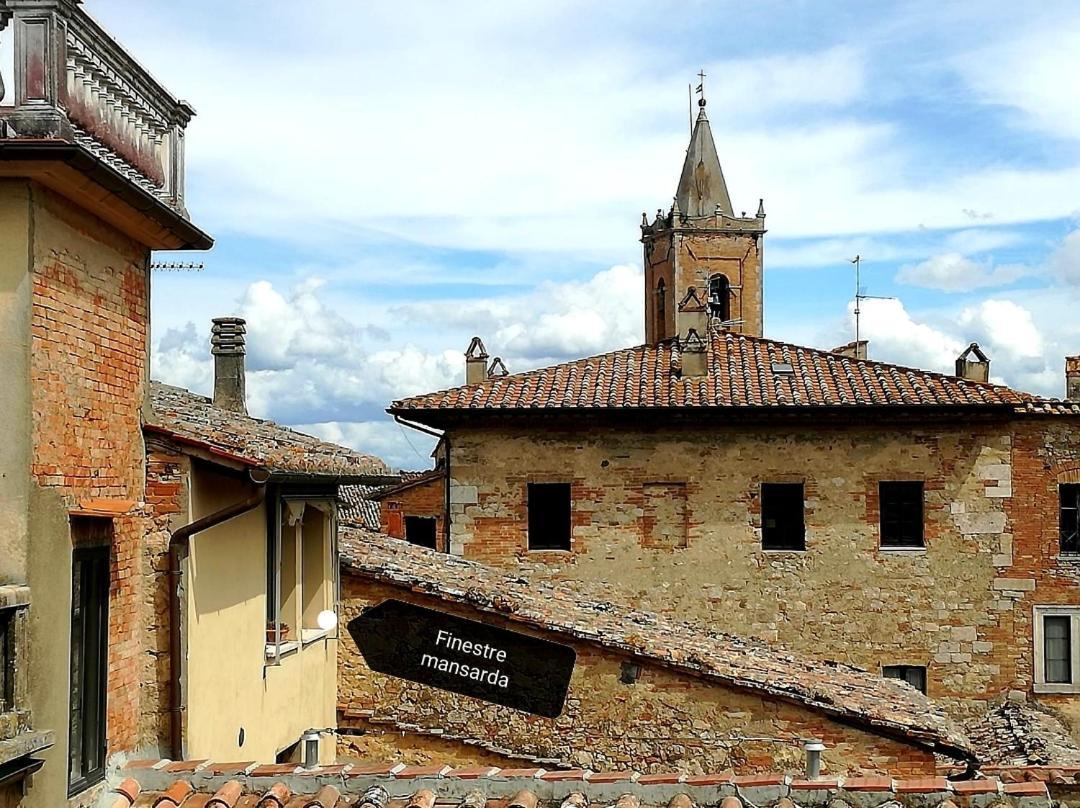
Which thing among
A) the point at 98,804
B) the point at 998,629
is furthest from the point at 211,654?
the point at 998,629

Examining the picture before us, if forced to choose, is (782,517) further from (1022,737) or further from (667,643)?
(667,643)

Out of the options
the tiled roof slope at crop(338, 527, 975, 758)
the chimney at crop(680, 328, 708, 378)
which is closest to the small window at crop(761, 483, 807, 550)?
the chimney at crop(680, 328, 708, 378)

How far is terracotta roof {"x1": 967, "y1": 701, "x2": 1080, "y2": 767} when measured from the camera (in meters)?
16.5

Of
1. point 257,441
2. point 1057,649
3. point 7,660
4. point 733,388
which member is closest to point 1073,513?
point 1057,649

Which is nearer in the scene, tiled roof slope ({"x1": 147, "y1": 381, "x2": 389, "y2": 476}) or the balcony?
the balcony

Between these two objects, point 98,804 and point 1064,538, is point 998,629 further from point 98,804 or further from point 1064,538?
point 98,804

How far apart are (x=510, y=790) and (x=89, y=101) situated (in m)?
4.26

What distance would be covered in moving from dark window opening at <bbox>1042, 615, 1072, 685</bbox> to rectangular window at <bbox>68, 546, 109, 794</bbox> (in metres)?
16.8

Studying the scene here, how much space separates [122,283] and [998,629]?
16368 mm

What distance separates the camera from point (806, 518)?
64.0 feet

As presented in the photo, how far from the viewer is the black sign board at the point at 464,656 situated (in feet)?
39.4

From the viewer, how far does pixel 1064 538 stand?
19.9m

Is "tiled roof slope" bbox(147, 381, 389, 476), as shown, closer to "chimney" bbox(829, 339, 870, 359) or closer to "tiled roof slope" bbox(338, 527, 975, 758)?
"tiled roof slope" bbox(338, 527, 975, 758)

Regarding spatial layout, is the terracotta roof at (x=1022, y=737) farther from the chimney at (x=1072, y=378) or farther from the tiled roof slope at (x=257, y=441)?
the tiled roof slope at (x=257, y=441)
